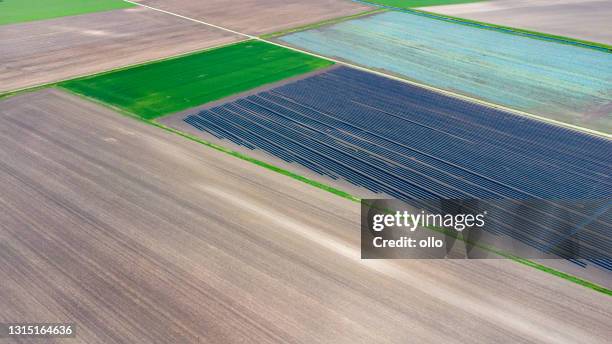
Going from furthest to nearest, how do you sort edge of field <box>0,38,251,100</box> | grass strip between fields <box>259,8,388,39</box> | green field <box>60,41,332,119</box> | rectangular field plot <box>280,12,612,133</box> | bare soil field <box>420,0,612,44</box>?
bare soil field <box>420,0,612,44</box>
grass strip between fields <box>259,8,388,39</box>
rectangular field plot <box>280,12,612,133</box>
edge of field <box>0,38,251,100</box>
green field <box>60,41,332,119</box>

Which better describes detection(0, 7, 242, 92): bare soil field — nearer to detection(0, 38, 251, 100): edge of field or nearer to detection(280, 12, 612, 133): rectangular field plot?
detection(0, 38, 251, 100): edge of field

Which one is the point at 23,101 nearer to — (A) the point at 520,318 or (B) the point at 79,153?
(B) the point at 79,153

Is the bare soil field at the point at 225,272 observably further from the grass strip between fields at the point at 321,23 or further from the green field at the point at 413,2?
the green field at the point at 413,2

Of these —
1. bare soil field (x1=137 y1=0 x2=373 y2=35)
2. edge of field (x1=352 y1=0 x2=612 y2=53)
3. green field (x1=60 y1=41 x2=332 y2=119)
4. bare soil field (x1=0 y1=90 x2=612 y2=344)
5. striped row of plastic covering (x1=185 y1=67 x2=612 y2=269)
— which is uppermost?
bare soil field (x1=137 y1=0 x2=373 y2=35)

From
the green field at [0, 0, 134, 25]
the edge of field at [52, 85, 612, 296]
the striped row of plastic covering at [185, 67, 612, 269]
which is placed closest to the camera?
the edge of field at [52, 85, 612, 296]

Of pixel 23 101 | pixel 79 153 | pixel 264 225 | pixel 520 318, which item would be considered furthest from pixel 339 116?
pixel 23 101

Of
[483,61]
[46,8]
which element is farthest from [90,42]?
[483,61]

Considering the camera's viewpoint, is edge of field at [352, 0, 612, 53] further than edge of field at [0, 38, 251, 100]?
Yes

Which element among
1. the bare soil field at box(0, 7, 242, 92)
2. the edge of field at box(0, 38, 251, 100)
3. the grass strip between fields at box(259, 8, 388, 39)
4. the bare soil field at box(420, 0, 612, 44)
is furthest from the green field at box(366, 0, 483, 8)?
the bare soil field at box(0, 7, 242, 92)
